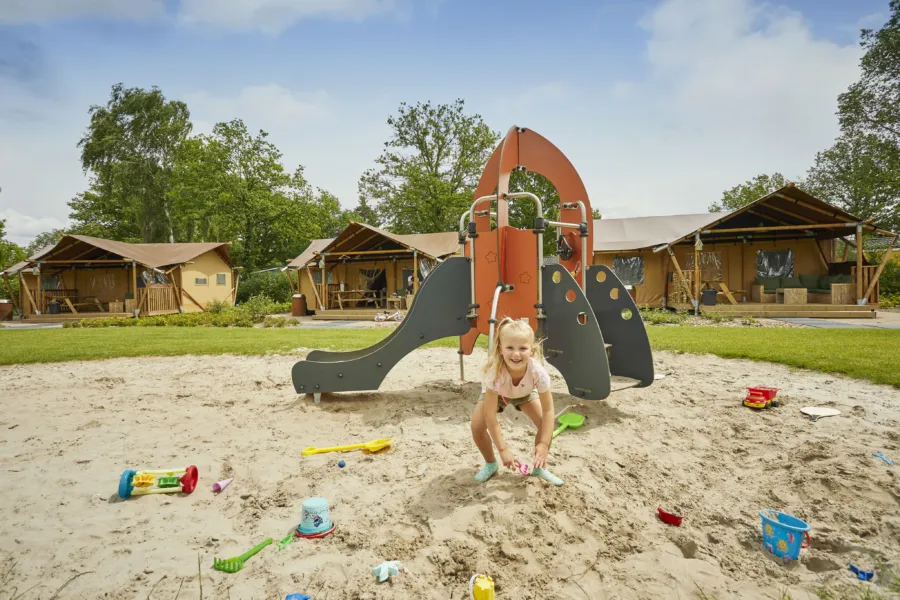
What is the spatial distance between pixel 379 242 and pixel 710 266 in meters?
15.1

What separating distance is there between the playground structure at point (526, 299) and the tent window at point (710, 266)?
1669 centimetres

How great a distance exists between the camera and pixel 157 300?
922 inches

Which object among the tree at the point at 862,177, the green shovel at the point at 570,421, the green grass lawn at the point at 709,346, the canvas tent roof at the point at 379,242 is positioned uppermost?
the tree at the point at 862,177

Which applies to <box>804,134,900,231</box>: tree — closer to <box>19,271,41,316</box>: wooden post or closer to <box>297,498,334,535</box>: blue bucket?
<box>297,498,334,535</box>: blue bucket

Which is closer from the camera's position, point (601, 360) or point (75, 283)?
point (601, 360)

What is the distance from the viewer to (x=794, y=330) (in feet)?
36.8

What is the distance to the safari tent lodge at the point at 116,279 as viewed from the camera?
23.0 m

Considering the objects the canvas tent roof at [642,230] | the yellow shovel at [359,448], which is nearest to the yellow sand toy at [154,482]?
the yellow shovel at [359,448]

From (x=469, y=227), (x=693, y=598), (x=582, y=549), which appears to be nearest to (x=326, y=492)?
(x=582, y=549)

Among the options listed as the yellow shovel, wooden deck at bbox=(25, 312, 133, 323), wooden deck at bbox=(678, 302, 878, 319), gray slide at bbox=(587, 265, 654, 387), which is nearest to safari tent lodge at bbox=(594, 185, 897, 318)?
wooden deck at bbox=(678, 302, 878, 319)

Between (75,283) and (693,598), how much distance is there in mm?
32951

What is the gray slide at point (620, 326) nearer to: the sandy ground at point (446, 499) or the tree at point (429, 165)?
the sandy ground at point (446, 499)

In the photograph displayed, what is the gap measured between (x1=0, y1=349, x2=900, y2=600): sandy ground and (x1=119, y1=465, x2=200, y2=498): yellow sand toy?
0.06 metres

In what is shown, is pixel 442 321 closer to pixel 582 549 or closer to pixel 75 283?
pixel 582 549
